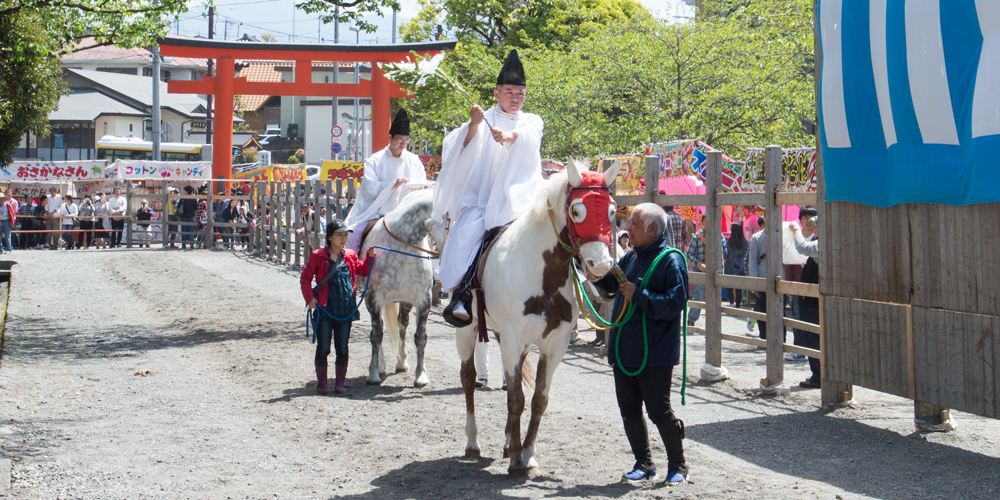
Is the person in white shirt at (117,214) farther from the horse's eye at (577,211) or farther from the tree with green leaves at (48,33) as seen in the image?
the horse's eye at (577,211)

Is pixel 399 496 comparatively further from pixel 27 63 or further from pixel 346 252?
pixel 27 63

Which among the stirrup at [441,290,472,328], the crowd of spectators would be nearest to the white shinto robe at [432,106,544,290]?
the stirrup at [441,290,472,328]

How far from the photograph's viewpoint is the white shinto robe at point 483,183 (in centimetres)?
601

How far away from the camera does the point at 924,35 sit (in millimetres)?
5969

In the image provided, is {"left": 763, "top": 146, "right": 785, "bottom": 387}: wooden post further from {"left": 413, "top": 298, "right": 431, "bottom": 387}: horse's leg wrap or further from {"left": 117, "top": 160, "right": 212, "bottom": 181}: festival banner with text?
{"left": 117, "top": 160, "right": 212, "bottom": 181}: festival banner with text

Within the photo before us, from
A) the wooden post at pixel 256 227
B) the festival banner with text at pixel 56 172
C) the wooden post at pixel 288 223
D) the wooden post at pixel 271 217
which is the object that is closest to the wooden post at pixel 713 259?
the wooden post at pixel 288 223

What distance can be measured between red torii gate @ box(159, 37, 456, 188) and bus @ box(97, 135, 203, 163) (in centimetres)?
1306

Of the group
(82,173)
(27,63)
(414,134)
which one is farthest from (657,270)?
(82,173)

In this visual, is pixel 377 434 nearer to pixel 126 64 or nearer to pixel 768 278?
pixel 768 278

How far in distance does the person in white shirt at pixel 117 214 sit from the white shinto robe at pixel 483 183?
25.3 metres

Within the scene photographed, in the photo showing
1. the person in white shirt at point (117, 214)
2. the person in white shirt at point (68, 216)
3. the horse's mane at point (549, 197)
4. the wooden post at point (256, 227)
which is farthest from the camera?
the person in white shirt at point (117, 214)

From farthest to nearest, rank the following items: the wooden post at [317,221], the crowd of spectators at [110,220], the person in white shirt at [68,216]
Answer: the person in white shirt at [68,216] → the crowd of spectators at [110,220] → the wooden post at [317,221]

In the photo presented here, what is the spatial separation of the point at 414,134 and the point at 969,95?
937 inches

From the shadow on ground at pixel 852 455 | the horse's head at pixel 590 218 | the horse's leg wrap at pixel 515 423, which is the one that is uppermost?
the horse's head at pixel 590 218
